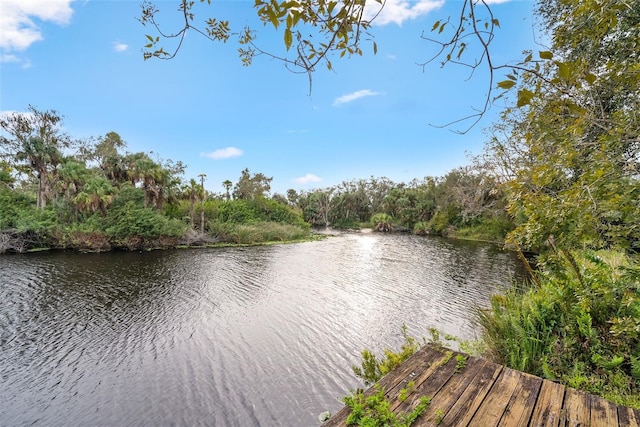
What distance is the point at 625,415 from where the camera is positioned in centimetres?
224

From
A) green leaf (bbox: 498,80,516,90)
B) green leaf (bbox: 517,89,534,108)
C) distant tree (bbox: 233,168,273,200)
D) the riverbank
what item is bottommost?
the riverbank

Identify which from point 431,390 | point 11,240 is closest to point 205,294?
point 431,390

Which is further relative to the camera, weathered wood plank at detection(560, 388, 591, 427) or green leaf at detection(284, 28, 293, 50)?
weathered wood plank at detection(560, 388, 591, 427)

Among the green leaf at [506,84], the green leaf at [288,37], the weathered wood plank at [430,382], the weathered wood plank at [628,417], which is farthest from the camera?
the weathered wood plank at [430,382]

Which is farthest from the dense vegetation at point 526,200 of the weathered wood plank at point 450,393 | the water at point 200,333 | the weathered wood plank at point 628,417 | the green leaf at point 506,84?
the water at point 200,333

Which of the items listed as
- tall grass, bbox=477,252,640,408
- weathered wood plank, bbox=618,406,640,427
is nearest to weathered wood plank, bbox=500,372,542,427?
weathered wood plank, bbox=618,406,640,427

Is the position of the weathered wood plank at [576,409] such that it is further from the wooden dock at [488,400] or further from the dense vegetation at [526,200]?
the dense vegetation at [526,200]

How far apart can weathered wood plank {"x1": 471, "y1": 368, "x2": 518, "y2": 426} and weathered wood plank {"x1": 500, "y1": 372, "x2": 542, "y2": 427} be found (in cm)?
3

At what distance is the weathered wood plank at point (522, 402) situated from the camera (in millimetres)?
2205

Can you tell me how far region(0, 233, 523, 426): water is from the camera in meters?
5.13

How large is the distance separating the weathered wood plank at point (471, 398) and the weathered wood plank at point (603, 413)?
2.23ft

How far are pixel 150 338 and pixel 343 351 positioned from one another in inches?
195

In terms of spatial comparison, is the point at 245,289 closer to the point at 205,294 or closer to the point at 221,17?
the point at 205,294

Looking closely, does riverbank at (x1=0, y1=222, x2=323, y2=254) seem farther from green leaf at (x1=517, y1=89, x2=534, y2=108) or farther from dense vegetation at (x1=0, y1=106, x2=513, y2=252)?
green leaf at (x1=517, y1=89, x2=534, y2=108)
